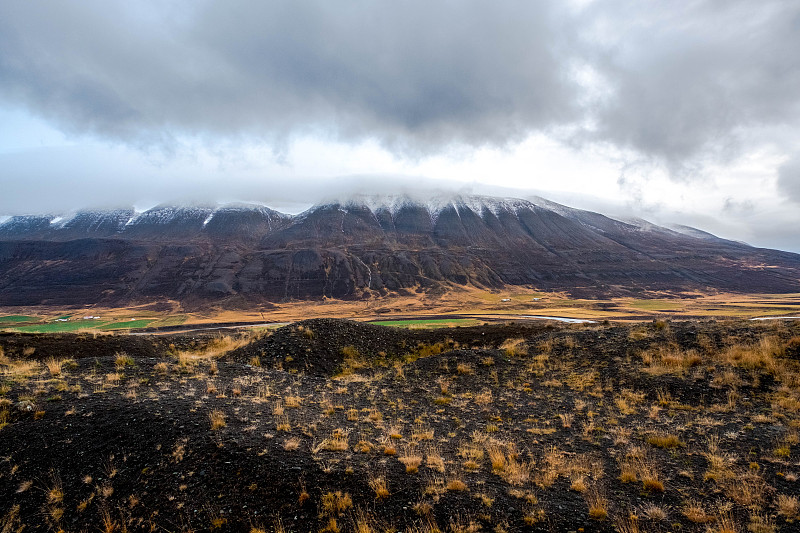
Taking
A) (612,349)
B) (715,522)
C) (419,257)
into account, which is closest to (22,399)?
(715,522)

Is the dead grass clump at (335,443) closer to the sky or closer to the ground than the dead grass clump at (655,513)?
closer to the ground

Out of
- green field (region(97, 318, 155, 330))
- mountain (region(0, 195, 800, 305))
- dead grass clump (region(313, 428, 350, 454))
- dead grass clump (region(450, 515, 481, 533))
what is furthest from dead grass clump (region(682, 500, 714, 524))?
mountain (region(0, 195, 800, 305))

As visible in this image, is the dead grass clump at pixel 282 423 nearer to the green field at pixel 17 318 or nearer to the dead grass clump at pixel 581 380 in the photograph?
the dead grass clump at pixel 581 380

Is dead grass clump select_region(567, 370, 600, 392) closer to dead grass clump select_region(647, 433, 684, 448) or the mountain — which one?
dead grass clump select_region(647, 433, 684, 448)

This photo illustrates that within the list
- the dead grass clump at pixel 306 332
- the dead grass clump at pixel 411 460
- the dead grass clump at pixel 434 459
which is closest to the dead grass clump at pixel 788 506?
the dead grass clump at pixel 434 459

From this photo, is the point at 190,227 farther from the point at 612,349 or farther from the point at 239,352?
the point at 612,349

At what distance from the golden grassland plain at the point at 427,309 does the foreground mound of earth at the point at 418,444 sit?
214 feet

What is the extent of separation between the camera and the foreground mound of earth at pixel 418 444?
548 centimetres

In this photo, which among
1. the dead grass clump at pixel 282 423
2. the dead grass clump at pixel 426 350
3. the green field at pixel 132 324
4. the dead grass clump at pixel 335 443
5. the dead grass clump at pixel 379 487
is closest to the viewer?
the dead grass clump at pixel 379 487

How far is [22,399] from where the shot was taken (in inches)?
362

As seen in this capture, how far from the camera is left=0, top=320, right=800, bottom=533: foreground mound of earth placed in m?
5.48

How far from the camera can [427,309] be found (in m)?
94.6

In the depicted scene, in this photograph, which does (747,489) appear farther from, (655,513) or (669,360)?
(669,360)

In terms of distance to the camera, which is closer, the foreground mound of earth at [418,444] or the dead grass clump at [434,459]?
the foreground mound of earth at [418,444]
